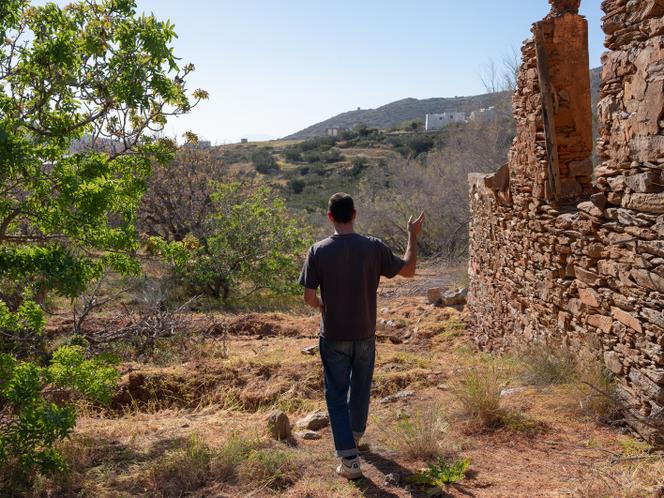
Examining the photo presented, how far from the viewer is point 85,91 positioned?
473cm

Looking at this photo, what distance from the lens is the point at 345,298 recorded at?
153 inches

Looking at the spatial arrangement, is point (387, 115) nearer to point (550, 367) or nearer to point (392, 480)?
point (550, 367)

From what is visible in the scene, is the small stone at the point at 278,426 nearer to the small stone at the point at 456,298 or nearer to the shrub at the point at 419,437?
the shrub at the point at 419,437

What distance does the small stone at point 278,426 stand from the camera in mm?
4715

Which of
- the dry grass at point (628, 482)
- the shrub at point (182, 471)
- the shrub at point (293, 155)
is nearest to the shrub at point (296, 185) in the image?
the shrub at point (293, 155)

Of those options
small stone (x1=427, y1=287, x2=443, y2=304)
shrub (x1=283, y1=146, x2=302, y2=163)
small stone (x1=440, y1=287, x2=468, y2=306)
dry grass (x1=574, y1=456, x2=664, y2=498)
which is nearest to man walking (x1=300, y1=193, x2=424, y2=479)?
dry grass (x1=574, y1=456, x2=664, y2=498)

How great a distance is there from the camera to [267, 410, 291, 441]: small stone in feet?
15.5

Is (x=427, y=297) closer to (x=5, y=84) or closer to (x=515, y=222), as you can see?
(x=515, y=222)

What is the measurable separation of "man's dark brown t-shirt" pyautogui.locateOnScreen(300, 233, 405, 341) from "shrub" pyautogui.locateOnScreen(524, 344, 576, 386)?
2.19m

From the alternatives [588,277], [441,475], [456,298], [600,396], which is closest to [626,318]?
[600,396]

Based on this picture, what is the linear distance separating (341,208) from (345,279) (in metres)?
0.45

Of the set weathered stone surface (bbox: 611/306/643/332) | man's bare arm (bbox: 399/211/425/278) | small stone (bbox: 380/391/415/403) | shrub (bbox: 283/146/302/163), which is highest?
shrub (bbox: 283/146/302/163)

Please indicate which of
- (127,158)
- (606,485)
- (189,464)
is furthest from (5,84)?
(606,485)

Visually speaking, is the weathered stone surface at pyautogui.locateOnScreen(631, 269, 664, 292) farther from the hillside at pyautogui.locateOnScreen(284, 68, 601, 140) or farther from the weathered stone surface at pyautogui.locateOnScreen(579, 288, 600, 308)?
the hillside at pyautogui.locateOnScreen(284, 68, 601, 140)
